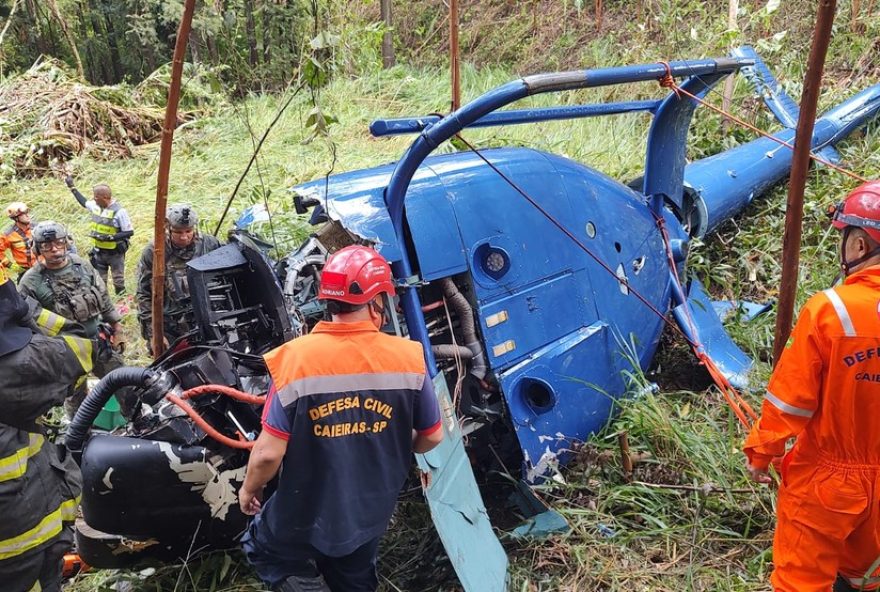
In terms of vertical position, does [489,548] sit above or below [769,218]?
below

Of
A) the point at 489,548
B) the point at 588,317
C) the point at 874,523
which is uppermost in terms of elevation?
the point at 588,317

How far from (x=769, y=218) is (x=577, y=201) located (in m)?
2.87

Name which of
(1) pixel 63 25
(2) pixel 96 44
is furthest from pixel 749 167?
(2) pixel 96 44

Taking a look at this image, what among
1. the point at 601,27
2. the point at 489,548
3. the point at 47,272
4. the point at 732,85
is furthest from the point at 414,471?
the point at 601,27

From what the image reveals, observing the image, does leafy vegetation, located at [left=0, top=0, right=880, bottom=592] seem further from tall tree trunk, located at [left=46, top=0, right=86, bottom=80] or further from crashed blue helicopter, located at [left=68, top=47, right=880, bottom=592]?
tall tree trunk, located at [left=46, top=0, right=86, bottom=80]

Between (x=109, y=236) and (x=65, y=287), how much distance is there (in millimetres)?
2222

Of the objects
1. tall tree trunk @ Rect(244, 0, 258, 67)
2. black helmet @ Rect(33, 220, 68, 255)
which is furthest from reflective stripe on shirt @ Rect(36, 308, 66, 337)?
tall tree trunk @ Rect(244, 0, 258, 67)

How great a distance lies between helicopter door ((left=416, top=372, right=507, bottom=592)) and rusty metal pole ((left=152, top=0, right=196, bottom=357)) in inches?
54.2

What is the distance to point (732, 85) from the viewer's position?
6.91 m

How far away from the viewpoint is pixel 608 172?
21.2 feet

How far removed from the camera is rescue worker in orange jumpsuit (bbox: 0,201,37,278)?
6.59 m

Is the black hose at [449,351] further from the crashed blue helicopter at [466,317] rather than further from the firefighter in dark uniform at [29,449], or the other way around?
the firefighter in dark uniform at [29,449]

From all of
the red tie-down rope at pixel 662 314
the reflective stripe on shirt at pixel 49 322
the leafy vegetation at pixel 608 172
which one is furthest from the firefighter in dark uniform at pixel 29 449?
the red tie-down rope at pixel 662 314

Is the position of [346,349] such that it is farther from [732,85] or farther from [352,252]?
[732,85]
